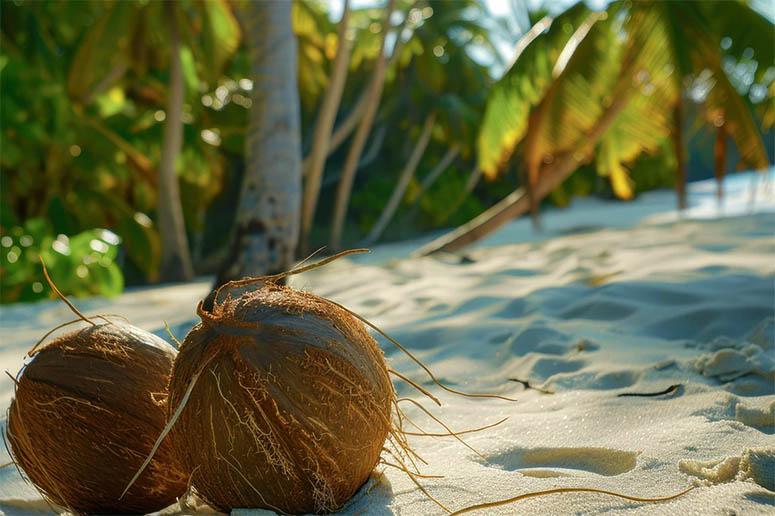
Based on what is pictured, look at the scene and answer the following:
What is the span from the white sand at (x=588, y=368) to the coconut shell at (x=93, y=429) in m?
0.27

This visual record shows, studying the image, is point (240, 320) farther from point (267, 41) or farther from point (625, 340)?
point (267, 41)

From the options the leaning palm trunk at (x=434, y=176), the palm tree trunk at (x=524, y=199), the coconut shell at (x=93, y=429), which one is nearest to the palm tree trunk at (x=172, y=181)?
the palm tree trunk at (x=524, y=199)

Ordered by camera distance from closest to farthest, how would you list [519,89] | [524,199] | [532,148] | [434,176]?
[532,148], [519,89], [524,199], [434,176]

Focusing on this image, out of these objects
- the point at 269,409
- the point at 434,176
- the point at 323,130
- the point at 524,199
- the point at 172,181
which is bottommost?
the point at 434,176

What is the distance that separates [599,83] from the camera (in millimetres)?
8930

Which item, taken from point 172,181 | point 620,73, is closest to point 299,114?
point 172,181

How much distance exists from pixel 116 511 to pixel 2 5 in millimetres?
13656

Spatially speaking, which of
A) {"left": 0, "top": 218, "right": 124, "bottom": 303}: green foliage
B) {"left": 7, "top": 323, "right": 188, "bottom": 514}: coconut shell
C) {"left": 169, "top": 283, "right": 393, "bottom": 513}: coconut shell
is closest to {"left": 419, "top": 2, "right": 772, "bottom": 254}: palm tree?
{"left": 0, "top": 218, "right": 124, "bottom": 303}: green foliage

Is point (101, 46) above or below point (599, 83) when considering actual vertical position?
above

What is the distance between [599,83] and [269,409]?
8.04m

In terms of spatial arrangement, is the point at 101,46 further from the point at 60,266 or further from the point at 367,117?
the point at 60,266

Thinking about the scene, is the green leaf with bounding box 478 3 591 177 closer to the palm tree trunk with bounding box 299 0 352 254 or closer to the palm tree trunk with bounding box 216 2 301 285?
the palm tree trunk with bounding box 216 2 301 285

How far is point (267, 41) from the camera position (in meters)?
5.81

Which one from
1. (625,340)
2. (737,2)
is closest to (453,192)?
(737,2)
